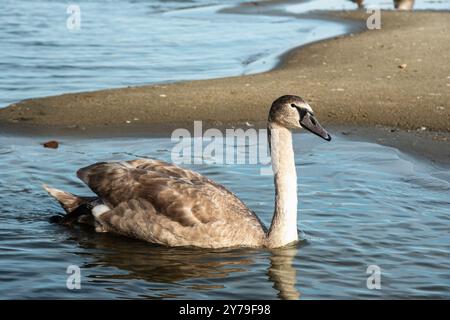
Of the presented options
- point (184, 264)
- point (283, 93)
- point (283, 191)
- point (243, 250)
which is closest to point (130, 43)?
point (283, 93)

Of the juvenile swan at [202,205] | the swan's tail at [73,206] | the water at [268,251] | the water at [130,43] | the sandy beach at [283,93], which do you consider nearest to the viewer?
the water at [268,251]

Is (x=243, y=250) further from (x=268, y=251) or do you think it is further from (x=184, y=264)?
(x=184, y=264)

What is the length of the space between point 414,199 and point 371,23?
15.7m

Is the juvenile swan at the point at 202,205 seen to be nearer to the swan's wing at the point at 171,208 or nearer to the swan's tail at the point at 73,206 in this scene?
the swan's wing at the point at 171,208

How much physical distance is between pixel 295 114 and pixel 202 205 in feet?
4.06

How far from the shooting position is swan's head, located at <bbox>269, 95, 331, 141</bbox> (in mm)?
9312

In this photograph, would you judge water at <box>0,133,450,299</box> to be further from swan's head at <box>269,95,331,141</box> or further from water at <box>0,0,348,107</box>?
water at <box>0,0,348,107</box>

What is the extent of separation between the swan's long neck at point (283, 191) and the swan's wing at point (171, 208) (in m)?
0.19

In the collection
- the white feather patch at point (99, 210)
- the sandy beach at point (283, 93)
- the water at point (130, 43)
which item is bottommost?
the white feather patch at point (99, 210)

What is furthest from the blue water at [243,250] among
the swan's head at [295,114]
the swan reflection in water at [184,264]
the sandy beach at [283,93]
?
the swan's head at [295,114]

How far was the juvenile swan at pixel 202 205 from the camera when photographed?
30.9 feet

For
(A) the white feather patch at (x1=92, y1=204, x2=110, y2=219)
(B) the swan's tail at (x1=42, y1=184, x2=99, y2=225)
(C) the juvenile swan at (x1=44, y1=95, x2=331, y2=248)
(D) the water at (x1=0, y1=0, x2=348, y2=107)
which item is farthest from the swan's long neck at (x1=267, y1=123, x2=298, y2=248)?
(D) the water at (x1=0, y1=0, x2=348, y2=107)

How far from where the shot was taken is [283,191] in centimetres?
951

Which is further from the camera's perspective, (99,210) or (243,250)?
(99,210)
